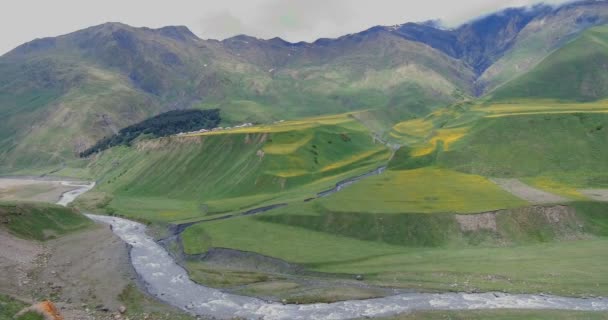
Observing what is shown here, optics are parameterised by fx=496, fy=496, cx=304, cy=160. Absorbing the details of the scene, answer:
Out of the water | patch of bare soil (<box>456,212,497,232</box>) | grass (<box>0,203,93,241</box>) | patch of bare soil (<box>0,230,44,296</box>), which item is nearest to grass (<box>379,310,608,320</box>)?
the water

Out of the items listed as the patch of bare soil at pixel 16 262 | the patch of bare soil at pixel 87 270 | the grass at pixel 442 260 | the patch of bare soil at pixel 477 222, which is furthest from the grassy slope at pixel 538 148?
the patch of bare soil at pixel 16 262

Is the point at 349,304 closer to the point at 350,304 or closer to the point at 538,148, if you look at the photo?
the point at 350,304

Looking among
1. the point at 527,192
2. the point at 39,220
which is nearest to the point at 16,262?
the point at 39,220

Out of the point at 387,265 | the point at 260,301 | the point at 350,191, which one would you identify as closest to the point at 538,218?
the point at 387,265

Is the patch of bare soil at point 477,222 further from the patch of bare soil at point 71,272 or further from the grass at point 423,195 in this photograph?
the patch of bare soil at point 71,272

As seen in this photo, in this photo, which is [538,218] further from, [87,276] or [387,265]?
[87,276]

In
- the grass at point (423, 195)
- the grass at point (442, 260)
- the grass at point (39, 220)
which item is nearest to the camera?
the grass at point (442, 260)
